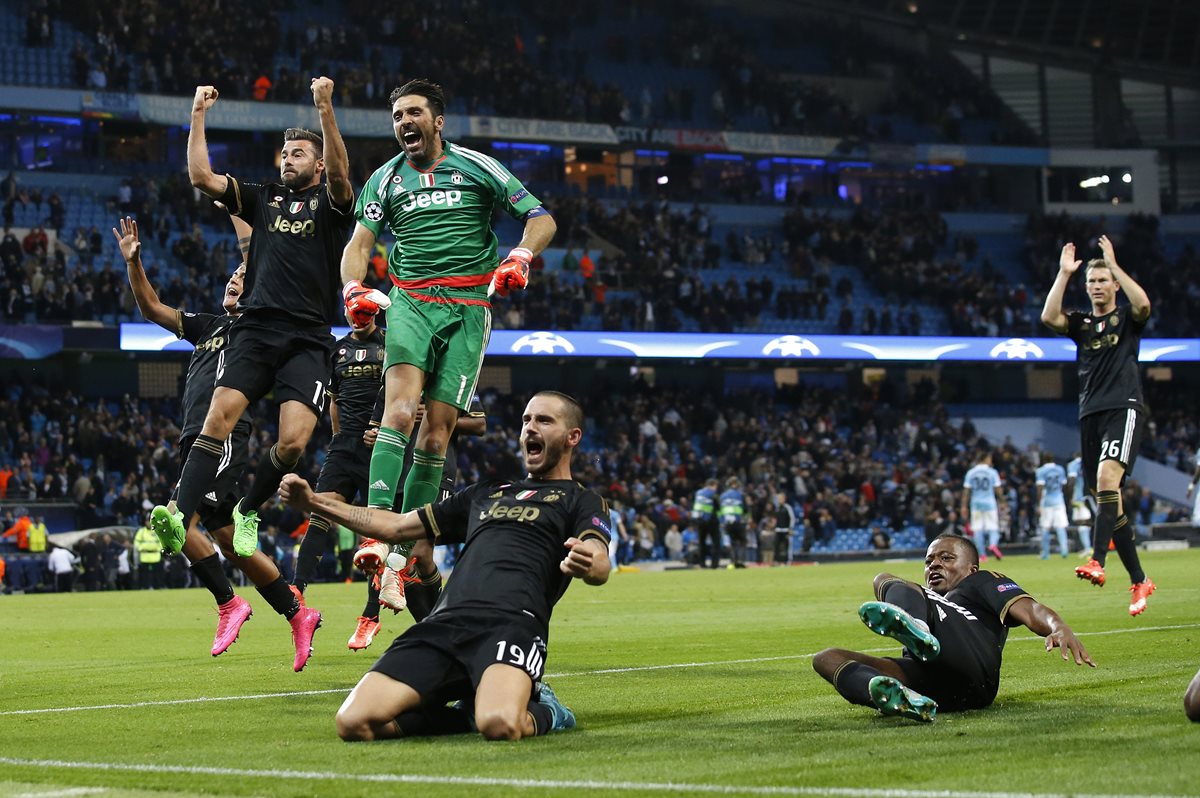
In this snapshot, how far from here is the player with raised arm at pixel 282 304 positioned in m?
9.01

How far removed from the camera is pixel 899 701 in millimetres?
6086

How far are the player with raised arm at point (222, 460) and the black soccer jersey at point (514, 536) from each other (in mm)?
3086

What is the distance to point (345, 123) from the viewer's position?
44656 millimetres

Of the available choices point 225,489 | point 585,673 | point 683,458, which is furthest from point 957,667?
point 683,458

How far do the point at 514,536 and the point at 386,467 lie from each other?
2.27 meters

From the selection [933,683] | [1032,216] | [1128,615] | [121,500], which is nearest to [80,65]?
[121,500]

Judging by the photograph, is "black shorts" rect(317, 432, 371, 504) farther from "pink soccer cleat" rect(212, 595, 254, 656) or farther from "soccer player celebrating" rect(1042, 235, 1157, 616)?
"soccer player celebrating" rect(1042, 235, 1157, 616)

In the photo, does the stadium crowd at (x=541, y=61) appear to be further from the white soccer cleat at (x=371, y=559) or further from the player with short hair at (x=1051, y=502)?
the white soccer cleat at (x=371, y=559)

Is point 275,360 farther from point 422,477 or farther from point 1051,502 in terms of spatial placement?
point 1051,502

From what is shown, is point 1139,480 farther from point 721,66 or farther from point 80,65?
point 80,65

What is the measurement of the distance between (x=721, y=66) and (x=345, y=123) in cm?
1636

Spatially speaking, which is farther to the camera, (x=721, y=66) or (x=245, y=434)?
(x=721, y=66)

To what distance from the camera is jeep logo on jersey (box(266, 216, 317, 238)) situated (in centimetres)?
944

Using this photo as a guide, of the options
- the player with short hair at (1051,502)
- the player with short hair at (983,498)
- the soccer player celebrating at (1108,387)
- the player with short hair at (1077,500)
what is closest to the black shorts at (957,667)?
the soccer player celebrating at (1108,387)
